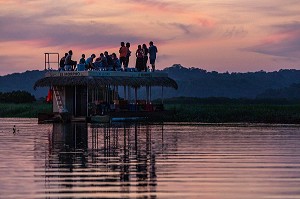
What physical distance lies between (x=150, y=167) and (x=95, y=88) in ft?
103

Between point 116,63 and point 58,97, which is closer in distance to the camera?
point 116,63

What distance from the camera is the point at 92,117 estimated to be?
49.8 m

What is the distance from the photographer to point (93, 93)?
2140 inches

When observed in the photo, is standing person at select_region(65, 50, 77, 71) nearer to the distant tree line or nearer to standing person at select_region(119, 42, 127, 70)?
standing person at select_region(119, 42, 127, 70)

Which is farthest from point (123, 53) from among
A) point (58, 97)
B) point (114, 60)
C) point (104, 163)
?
point (104, 163)

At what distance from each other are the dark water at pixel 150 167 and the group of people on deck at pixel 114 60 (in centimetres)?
1809

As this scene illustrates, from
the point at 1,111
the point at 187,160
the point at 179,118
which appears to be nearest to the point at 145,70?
the point at 179,118

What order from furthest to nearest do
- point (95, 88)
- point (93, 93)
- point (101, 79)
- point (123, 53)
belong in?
point (93, 93)
point (95, 88)
point (123, 53)
point (101, 79)

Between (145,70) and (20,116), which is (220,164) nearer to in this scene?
(145,70)

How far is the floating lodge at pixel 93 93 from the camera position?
163 feet

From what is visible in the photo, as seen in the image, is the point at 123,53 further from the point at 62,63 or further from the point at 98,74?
the point at 62,63

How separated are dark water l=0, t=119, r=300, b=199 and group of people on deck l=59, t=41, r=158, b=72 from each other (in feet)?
59.3

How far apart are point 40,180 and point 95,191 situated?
214 cm

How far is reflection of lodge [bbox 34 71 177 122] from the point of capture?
4966cm
